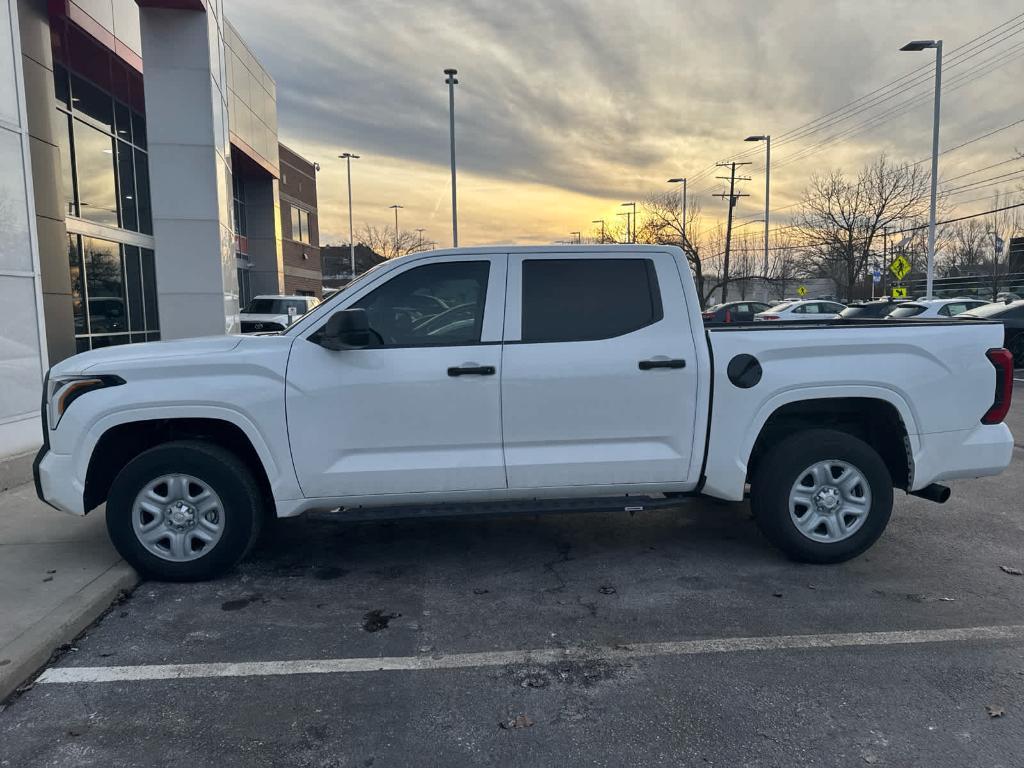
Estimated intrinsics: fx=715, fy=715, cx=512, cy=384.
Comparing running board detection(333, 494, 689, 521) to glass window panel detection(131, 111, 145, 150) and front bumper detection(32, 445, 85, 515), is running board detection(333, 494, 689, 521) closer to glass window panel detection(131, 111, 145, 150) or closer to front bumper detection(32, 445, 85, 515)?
front bumper detection(32, 445, 85, 515)

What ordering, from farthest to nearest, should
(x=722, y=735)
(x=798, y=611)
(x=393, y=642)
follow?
1. (x=798, y=611)
2. (x=393, y=642)
3. (x=722, y=735)

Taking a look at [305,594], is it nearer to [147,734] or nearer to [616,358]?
[147,734]

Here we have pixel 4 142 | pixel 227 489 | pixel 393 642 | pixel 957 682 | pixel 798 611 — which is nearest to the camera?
pixel 957 682

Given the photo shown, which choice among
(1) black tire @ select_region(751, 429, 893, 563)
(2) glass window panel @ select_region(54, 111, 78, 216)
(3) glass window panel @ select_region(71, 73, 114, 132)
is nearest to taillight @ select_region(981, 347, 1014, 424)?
(1) black tire @ select_region(751, 429, 893, 563)

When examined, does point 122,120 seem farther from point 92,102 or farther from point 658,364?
point 658,364

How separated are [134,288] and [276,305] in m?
4.02

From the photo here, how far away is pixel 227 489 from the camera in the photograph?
427cm

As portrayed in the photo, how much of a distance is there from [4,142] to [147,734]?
6760 mm

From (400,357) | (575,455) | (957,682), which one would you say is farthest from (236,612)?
(957,682)

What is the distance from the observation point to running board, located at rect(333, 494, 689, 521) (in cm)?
431

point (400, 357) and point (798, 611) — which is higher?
point (400, 357)

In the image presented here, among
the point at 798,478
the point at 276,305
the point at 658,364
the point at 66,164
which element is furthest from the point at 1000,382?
the point at 276,305

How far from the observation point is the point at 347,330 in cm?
405

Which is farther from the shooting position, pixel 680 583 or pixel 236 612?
pixel 680 583
